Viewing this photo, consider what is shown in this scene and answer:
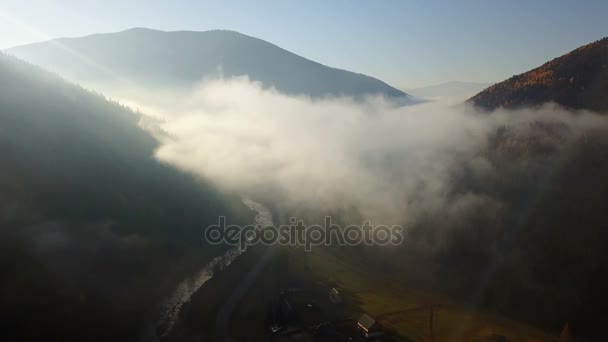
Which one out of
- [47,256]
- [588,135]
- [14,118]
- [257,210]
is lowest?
[257,210]

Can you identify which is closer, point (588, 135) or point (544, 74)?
point (588, 135)

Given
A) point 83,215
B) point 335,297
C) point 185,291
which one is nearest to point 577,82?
point 335,297

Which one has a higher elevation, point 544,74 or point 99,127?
point 544,74

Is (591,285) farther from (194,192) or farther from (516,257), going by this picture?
(194,192)

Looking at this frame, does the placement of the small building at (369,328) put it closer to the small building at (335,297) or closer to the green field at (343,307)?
the green field at (343,307)

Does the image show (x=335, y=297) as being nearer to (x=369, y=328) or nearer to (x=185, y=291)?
(x=369, y=328)

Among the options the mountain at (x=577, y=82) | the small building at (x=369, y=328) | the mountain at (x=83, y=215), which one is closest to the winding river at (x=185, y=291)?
the mountain at (x=83, y=215)

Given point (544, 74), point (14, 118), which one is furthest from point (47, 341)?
point (544, 74)
